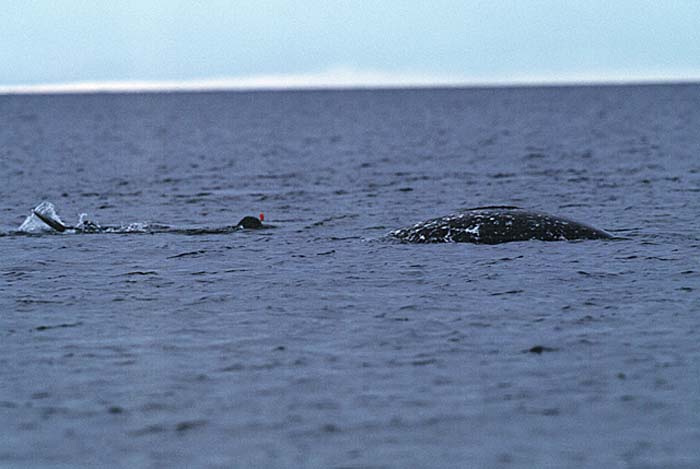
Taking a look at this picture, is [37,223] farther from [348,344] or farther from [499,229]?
[348,344]

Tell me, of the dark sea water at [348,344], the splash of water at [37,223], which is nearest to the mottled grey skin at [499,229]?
the dark sea water at [348,344]

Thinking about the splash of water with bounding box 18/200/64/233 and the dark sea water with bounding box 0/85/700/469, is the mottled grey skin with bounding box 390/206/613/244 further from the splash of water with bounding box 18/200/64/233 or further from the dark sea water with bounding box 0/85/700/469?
the splash of water with bounding box 18/200/64/233

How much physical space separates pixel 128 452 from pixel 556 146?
57025 mm

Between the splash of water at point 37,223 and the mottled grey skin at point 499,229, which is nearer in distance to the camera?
the mottled grey skin at point 499,229

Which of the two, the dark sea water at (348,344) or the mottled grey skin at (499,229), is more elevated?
the mottled grey skin at (499,229)

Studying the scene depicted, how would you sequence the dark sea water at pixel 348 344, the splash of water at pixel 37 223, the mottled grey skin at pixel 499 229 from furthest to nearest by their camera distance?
the splash of water at pixel 37 223, the mottled grey skin at pixel 499 229, the dark sea water at pixel 348 344

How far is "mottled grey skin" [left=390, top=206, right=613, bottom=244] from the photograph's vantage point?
21.8m

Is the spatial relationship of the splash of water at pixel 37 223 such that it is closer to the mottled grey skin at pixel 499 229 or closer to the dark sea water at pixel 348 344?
the dark sea water at pixel 348 344

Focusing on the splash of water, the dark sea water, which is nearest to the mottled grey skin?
the dark sea water

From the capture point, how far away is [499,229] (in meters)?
21.8

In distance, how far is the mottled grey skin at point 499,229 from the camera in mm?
21797

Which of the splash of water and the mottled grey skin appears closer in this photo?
the mottled grey skin

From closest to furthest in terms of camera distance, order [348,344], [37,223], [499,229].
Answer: [348,344] → [499,229] → [37,223]

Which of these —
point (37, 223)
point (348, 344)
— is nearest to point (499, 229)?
point (348, 344)
